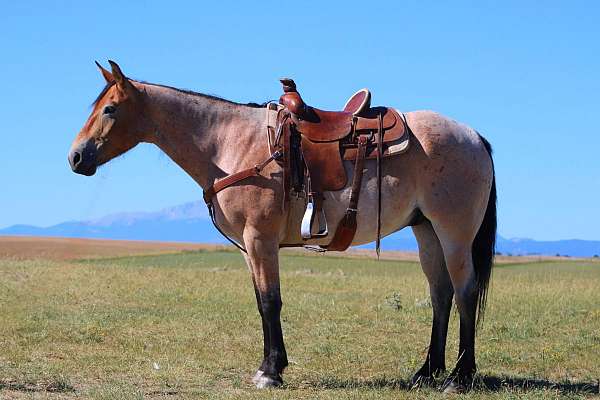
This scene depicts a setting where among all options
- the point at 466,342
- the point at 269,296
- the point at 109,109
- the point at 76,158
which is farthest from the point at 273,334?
the point at 109,109

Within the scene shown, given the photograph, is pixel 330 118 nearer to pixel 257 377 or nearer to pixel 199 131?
pixel 199 131

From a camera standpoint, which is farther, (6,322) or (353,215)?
(6,322)

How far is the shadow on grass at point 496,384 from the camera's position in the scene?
25.4 feet

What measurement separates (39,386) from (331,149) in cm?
338

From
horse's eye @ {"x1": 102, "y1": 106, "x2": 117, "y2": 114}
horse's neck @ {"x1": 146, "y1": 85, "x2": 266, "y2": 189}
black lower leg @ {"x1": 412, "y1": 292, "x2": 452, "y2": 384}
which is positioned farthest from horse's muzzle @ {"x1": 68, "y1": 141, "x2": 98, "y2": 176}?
black lower leg @ {"x1": 412, "y1": 292, "x2": 452, "y2": 384}

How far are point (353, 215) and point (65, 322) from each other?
601 cm

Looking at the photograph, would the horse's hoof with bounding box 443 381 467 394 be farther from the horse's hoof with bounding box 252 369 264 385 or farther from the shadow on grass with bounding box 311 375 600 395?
the horse's hoof with bounding box 252 369 264 385

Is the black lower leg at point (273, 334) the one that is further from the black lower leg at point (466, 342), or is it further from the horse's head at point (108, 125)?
the horse's head at point (108, 125)

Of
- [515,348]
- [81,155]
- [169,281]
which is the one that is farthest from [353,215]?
[169,281]

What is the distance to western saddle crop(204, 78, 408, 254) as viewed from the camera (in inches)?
301

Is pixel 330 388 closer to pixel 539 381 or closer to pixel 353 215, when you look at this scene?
pixel 353 215

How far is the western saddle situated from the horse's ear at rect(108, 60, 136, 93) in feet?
3.90

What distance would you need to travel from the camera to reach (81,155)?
25.6 ft

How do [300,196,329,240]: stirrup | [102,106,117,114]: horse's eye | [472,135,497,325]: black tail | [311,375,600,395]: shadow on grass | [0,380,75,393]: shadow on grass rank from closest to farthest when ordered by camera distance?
[0,380,75,393]: shadow on grass → [300,196,329,240]: stirrup → [311,375,600,395]: shadow on grass → [102,106,117,114]: horse's eye → [472,135,497,325]: black tail
